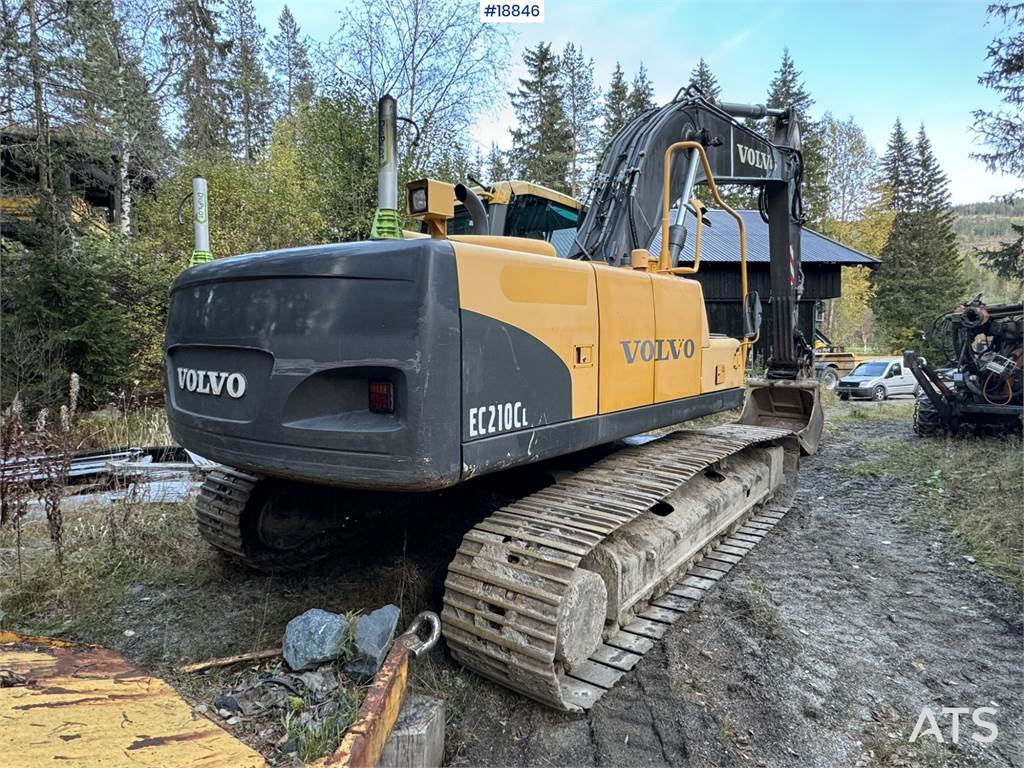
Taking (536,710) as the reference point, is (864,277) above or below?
above

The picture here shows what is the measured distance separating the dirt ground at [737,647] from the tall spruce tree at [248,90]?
22.3 meters

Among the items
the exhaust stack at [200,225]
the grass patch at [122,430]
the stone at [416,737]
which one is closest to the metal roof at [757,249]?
the grass patch at [122,430]

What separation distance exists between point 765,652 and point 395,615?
1710 mm

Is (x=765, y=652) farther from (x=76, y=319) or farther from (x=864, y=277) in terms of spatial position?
(x=864, y=277)

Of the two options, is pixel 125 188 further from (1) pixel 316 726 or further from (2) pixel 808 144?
(2) pixel 808 144

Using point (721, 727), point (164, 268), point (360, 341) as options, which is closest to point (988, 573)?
point (721, 727)

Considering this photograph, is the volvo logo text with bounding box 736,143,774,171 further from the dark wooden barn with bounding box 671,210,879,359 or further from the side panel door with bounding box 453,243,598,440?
the dark wooden barn with bounding box 671,210,879,359

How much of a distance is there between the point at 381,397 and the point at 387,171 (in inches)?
31.8

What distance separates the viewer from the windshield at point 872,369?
18.1 meters

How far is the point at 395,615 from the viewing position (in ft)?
8.09

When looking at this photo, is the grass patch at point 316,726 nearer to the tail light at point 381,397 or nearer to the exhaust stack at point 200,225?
the tail light at point 381,397

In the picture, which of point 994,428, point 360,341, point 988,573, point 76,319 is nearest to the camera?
point 360,341

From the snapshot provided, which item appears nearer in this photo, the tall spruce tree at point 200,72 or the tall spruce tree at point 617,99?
the tall spruce tree at point 200,72

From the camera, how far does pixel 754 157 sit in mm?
5730
